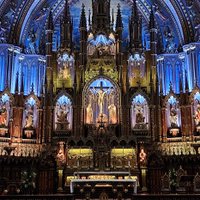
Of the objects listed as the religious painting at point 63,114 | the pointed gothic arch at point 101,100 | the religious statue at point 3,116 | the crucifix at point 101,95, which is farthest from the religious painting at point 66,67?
the religious statue at point 3,116

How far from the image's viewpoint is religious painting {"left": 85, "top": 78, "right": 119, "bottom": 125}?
27922mm

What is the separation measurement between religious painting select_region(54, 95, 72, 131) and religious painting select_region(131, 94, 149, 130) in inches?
166

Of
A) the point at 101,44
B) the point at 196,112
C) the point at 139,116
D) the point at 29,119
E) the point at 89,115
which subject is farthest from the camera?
the point at 101,44

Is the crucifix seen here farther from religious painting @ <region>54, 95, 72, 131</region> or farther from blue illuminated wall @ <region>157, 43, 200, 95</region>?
blue illuminated wall @ <region>157, 43, 200, 95</region>

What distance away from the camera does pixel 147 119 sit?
28047 mm

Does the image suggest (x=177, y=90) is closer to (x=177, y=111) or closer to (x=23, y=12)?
(x=177, y=111)

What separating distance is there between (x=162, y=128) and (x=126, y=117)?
97.6 inches

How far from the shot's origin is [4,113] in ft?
88.4

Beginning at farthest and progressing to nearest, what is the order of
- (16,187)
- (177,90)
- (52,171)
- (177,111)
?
1. (177,90)
2. (177,111)
3. (52,171)
4. (16,187)

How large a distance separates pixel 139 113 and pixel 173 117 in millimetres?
2258

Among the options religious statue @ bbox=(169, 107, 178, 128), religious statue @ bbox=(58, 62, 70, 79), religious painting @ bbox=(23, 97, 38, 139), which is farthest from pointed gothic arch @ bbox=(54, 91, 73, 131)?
religious statue @ bbox=(169, 107, 178, 128)

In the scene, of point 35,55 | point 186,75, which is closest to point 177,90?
point 186,75

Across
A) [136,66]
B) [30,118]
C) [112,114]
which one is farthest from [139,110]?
[30,118]

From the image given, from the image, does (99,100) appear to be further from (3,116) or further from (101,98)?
(3,116)
